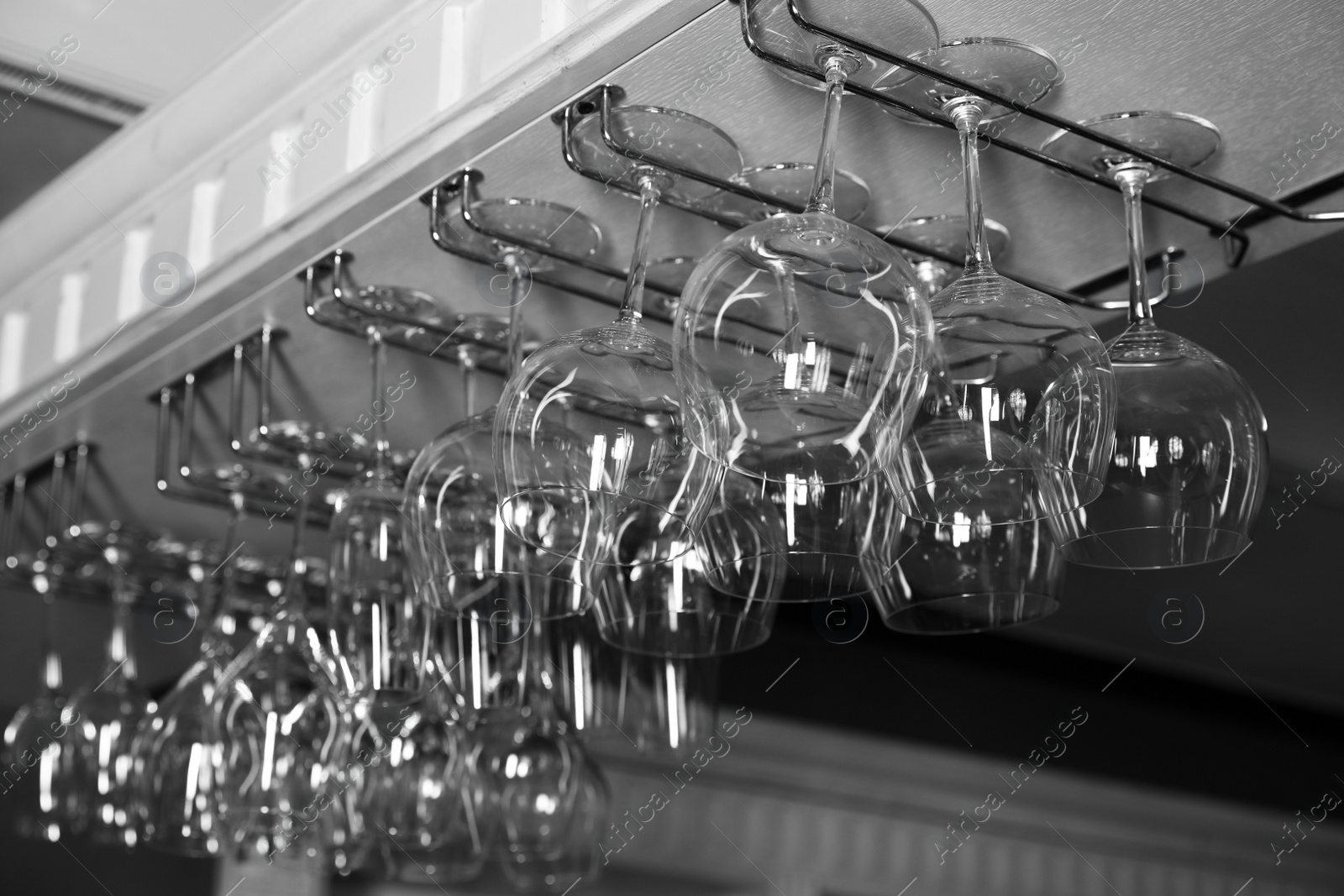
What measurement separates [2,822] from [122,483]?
76cm

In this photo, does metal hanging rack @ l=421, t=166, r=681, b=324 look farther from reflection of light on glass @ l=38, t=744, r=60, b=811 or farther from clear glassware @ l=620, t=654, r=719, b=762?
reflection of light on glass @ l=38, t=744, r=60, b=811

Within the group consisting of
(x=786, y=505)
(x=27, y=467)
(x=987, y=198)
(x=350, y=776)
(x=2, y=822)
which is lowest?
(x=2, y=822)

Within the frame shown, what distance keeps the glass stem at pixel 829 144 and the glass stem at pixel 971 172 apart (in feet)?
0.20

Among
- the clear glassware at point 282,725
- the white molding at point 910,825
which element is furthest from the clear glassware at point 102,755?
the white molding at point 910,825

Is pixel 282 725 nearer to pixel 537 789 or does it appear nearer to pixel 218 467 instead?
pixel 537 789

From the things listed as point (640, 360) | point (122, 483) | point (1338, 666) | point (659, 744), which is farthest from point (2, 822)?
point (1338, 666)

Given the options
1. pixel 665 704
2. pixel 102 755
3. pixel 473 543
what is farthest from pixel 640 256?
pixel 102 755

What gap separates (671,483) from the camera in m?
0.64

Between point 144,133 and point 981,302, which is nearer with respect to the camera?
point 981,302

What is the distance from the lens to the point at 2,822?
6.43ft

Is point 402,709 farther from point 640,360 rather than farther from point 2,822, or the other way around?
point 2,822

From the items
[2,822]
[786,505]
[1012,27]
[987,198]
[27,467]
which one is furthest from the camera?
[2,822]

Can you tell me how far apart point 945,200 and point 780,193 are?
0.36 feet

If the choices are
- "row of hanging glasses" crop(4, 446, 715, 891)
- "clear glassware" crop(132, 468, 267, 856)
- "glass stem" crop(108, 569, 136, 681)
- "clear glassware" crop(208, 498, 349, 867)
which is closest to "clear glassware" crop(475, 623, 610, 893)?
"row of hanging glasses" crop(4, 446, 715, 891)
